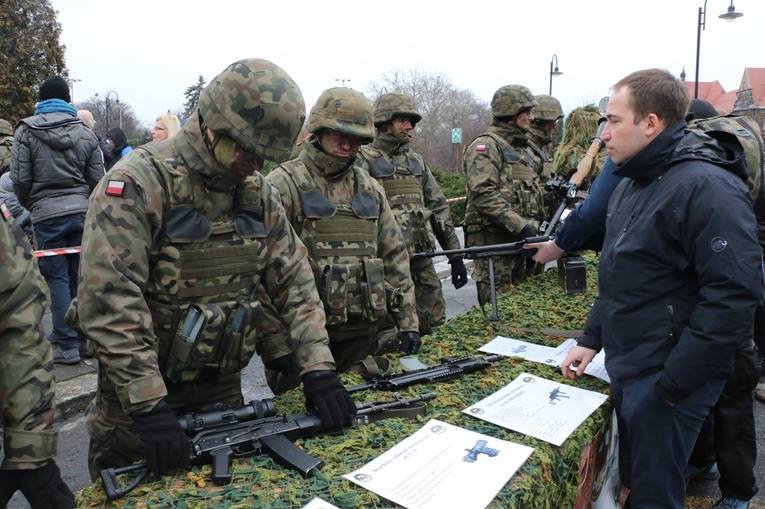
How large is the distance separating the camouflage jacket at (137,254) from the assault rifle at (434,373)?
0.26 m

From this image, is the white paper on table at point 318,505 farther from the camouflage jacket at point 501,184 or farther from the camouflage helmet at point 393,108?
the camouflage jacket at point 501,184

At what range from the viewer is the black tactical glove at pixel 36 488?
5.21 feet

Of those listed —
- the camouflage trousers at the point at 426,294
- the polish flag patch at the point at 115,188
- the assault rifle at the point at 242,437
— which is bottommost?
the camouflage trousers at the point at 426,294

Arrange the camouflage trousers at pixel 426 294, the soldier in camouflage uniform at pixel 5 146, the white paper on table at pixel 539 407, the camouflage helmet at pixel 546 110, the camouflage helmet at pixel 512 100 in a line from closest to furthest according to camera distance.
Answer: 1. the white paper on table at pixel 539 407
2. the camouflage trousers at pixel 426 294
3. the camouflage helmet at pixel 512 100
4. the soldier in camouflage uniform at pixel 5 146
5. the camouflage helmet at pixel 546 110

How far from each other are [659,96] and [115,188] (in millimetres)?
1958

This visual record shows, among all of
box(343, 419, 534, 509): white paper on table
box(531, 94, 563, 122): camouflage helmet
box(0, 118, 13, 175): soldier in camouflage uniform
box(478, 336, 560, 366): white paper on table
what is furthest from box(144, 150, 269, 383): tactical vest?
box(0, 118, 13, 175): soldier in camouflage uniform

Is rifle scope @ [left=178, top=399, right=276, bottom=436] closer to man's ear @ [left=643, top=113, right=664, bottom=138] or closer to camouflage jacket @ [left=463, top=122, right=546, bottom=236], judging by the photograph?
man's ear @ [left=643, top=113, right=664, bottom=138]

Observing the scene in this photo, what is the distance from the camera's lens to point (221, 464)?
1.69 meters

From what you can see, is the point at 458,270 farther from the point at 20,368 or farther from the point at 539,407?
the point at 20,368

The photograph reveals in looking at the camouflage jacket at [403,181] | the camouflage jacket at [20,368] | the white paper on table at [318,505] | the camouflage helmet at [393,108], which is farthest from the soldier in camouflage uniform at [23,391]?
the camouflage helmet at [393,108]

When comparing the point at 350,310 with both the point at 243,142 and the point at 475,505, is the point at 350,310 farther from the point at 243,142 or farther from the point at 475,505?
the point at 475,505

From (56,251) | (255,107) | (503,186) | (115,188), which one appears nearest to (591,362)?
(255,107)

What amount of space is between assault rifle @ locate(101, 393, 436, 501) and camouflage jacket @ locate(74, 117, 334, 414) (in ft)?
0.58

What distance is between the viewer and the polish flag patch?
1.90 metres
